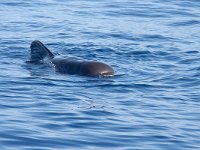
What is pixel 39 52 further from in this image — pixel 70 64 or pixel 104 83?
pixel 104 83

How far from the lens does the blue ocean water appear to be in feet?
40.2

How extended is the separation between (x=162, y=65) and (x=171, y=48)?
2.33 m

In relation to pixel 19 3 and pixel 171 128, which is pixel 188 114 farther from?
pixel 19 3

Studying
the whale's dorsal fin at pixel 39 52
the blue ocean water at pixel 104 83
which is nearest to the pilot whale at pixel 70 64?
the whale's dorsal fin at pixel 39 52

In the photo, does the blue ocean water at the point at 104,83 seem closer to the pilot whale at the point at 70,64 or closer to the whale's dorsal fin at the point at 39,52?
the pilot whale at the point at 70,64

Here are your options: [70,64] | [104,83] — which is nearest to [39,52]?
[70,64]

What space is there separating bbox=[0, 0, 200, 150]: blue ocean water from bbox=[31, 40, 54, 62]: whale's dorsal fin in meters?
0.44

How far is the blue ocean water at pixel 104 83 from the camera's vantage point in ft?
40.2

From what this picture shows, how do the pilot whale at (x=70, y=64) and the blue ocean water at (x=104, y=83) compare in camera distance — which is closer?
the blue ocean water at (x=104, y=83)

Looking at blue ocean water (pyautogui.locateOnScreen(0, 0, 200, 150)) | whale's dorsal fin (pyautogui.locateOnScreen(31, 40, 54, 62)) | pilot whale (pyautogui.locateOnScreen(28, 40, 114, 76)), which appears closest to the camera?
blue ocean water (pyautogui.locateOnScreen(0, 0, 200, 150))

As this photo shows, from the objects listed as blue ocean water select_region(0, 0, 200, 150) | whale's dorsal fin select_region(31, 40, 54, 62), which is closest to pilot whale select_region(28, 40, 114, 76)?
whale's dorsal fin select_region(31, 40, 54, 62)

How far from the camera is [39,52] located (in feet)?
63.2

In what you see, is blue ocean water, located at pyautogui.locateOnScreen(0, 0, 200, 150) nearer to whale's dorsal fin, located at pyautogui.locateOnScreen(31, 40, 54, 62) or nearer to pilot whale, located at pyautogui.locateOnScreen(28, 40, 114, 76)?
pilot whale, located at pyautogui.locateOnScreen(28, 40, 114, 76)

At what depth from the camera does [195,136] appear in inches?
488
